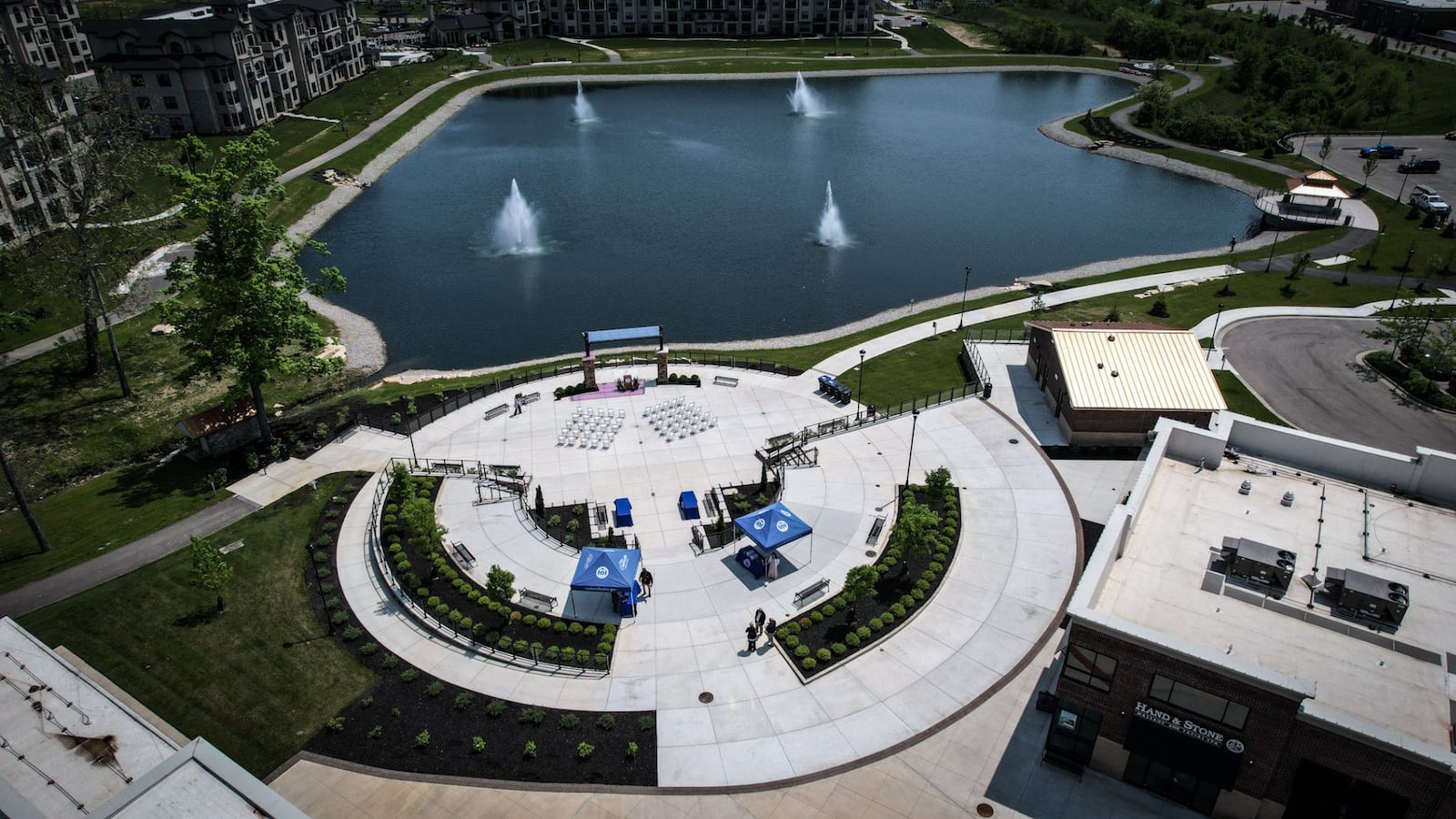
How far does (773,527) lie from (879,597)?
19.9 feet

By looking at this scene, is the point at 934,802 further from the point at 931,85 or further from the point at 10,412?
the point at 931,85

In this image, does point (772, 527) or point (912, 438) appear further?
point (912, 438)

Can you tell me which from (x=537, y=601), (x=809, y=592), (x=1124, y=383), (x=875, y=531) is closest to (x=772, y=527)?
(x=809, y=592)

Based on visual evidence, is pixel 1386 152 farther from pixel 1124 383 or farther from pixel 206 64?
pixel 206 64

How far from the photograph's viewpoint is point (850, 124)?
15238cm

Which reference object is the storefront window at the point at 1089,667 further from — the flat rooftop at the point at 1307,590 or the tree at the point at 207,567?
the tree at the point at 207,567

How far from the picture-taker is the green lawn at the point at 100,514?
1745 inches

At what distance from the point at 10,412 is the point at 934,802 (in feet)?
224

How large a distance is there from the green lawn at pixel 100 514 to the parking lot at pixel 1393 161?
132 metres

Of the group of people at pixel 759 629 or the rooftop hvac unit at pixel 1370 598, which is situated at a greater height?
the rooftop hvac unit at pixel 1370 598

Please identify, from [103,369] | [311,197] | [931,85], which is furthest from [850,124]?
[103,369]

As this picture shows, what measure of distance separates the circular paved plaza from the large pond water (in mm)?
23078

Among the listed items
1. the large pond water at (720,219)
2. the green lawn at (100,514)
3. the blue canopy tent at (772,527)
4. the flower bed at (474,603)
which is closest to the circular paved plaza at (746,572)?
the flower bed at (474,603)

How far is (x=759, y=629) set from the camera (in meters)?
38.9
